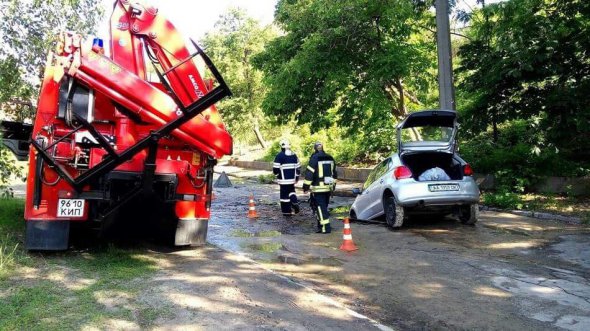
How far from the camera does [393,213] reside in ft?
31.2

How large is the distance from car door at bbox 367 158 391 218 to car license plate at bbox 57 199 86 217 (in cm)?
567

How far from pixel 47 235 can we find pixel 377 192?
19.9 ft

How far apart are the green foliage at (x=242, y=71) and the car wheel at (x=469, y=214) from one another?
29.4 metres

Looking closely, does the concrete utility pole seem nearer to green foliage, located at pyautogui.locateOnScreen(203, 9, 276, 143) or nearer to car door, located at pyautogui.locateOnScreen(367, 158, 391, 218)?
car door, located at pyautogui.locateOnScreen(367, 158, 391, 218)

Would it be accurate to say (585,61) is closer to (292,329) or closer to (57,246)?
(292,329)

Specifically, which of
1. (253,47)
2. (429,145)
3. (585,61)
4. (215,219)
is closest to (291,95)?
(215,219)

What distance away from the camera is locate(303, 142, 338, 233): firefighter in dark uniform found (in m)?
9.41

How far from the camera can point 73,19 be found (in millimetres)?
8984

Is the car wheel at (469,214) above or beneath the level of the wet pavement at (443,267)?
above

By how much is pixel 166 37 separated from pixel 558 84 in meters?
8.69


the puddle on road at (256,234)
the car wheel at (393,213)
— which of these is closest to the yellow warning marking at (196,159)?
the puddle on road at (256,234)

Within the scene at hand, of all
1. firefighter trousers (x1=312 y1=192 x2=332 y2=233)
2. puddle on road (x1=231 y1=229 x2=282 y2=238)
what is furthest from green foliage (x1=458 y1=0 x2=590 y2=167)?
puddle on road (x1=231 y1=229 x2=282 y2=238)

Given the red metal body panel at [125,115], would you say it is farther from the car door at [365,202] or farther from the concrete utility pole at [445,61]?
the concrete utility pole at [445,61]

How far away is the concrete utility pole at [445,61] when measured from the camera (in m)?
12.6
